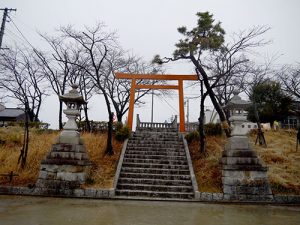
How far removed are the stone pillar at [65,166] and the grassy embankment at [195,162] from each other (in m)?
0.65

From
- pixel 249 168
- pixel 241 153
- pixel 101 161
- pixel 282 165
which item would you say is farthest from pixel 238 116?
pixel 101 161

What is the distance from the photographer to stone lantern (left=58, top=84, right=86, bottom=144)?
944 cm

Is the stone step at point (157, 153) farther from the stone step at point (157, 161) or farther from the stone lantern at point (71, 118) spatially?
the stone lantern at point (71, 118)

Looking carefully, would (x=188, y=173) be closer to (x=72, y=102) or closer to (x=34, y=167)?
(x=72, y=102)

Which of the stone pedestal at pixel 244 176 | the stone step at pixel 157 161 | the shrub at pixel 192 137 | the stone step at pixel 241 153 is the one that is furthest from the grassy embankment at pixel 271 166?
the stone step at pixel 241 153

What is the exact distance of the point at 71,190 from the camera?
8883 mm

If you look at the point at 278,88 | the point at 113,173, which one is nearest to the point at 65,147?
the point at 113,173

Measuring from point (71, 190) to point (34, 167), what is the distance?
243cm

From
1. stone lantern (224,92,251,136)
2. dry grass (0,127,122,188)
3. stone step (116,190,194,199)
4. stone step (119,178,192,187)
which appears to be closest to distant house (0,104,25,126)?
dry grass (0,127,122,188)

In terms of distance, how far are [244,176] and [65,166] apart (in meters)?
6.57

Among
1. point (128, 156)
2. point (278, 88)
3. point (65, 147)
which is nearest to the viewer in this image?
point (65, 147)

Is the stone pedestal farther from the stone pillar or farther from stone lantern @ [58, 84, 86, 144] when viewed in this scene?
stone lantern @ [58, 84, 86, 144]

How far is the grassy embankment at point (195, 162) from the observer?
937 centimetres

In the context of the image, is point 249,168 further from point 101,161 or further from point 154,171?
point 101,161
